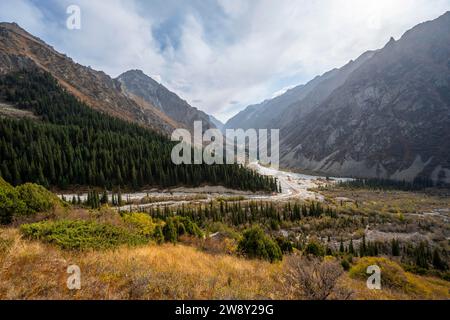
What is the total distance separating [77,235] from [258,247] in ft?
30.0

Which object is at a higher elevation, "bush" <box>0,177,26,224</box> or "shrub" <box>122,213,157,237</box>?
"bush" <box>0,177,26,224</box>

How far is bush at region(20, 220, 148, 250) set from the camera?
818cm

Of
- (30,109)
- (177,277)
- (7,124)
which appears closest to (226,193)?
(177,277)

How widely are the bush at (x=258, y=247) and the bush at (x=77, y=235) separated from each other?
Answer: 6.52 meters

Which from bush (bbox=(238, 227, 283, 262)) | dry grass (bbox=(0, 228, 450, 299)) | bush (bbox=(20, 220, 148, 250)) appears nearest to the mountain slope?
bush (bbox=(238, 227, 283, 262))

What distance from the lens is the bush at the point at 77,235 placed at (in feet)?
26.8

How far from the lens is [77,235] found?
8.84 m

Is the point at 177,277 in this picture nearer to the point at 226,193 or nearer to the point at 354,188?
the point at 226,193

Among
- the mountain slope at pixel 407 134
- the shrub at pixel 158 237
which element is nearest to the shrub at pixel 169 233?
the shrub at pixel 158 237

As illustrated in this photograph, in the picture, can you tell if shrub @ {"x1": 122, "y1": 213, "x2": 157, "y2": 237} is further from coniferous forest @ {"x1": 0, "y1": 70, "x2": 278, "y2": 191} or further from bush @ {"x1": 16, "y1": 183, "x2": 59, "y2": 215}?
coniferous forest @ {"x1": 0, "y1": 70, "x2": 278, "y2": 191}

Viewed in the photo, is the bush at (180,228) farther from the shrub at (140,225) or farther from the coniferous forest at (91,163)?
the coniferous forest at (91,163)

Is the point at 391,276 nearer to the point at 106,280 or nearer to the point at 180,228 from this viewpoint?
the point at 180,228

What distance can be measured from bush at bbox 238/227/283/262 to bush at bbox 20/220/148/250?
652 cm
